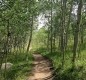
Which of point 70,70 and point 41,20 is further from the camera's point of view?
point 41,20

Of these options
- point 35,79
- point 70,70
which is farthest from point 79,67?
point 35,79

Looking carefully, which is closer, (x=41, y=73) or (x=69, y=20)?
(x=41, y=73)

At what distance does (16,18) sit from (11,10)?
1.60 meters

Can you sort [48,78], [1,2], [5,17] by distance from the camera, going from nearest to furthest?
[1,2] → [5,17] → [48,78]

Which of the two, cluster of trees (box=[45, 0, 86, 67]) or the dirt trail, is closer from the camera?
cluster of trees (box=[45, 0, 86, 67])

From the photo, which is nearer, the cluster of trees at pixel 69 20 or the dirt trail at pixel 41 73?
the cluster of trees at pixel 69 20

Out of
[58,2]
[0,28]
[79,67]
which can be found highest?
[58,2]

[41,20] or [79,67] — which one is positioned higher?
[41,20]

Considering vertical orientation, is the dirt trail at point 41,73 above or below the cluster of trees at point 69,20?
below

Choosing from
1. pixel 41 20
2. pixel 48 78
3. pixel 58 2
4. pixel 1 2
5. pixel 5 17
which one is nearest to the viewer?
pixel 1 2

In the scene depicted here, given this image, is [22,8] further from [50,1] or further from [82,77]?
[50,1]

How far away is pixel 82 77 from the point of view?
1397cm

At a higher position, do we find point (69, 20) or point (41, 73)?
point (69, 20)

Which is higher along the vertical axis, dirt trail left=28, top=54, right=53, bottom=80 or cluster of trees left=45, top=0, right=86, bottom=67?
cluster of trees left=45, top=0, right=86, bottom=67
